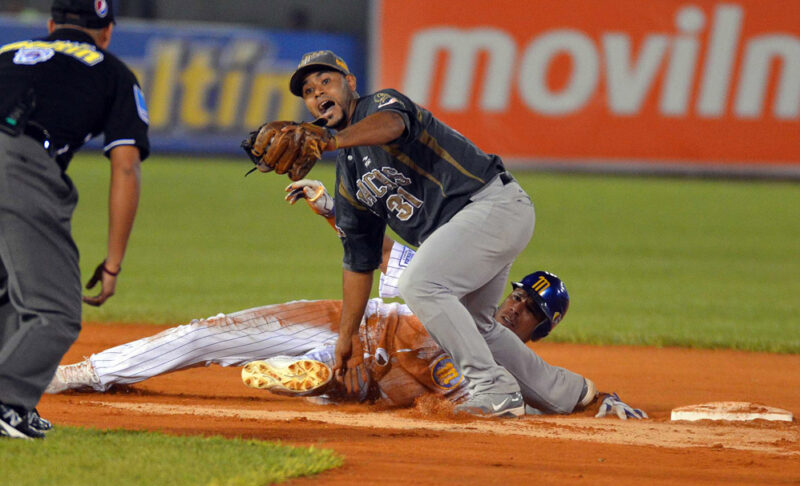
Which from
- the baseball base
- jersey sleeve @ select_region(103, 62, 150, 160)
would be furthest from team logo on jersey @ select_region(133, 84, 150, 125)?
the baseball base

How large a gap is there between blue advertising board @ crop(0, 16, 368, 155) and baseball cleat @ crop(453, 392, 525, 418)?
67.9 feet

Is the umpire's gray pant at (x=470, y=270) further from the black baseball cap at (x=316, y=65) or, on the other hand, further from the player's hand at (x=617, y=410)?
A: the black baseball cap at (x=316, y=65)

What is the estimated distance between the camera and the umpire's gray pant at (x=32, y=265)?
169 inches

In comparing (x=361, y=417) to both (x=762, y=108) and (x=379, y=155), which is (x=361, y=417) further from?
(x=762, y=108)

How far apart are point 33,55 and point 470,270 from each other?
213cm

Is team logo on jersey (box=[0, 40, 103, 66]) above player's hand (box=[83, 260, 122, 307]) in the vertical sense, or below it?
above

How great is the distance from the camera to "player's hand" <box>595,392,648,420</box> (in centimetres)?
591

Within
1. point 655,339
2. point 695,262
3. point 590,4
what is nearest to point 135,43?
point 590,4

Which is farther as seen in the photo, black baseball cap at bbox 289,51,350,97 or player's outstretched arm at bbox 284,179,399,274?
player's outstretched arm at bbox 284,179,399,274

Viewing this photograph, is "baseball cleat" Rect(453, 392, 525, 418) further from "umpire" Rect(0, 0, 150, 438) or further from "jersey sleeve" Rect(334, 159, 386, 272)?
"umpire" Rect(0, 0, 150, 438)

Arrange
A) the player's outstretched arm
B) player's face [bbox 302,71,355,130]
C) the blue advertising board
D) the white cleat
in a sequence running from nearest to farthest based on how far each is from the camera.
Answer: player's face [bbox 302,71,355,130] → the white cleat → the player's outstretched arm → the blue advertising board

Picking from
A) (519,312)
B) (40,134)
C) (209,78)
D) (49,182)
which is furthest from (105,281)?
(209,78)

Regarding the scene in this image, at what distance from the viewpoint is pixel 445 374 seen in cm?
590

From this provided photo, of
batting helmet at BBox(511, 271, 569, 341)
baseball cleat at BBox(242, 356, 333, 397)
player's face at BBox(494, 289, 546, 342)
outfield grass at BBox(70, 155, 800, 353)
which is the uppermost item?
batting helmet at BBox(511, 271, 569, 341)
